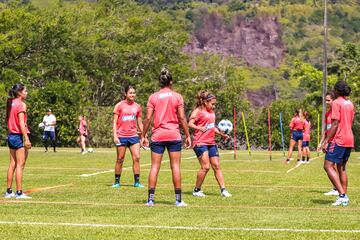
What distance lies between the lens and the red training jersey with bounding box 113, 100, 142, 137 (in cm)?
1744

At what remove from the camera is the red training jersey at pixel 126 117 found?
17.4 m

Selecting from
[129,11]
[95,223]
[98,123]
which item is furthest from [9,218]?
[129,11]

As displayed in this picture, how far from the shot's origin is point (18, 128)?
14.5 meters

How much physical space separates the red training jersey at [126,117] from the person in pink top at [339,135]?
16.3 ft

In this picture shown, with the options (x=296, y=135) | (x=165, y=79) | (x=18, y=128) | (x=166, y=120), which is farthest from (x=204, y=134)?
(x=296, y=135)

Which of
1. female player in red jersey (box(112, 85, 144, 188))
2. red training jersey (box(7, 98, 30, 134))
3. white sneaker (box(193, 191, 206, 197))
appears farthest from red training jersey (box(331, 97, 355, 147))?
red training jersey (box(7, 98, 30, 134))

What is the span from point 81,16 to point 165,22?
7.97 metres

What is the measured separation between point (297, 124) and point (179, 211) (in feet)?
56.3

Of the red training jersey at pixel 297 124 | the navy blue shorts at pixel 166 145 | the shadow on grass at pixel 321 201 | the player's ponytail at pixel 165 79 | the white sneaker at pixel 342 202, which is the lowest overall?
the shadow on grass at pixel 321 201

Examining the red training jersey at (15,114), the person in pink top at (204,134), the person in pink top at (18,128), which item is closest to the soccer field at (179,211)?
the person in pink top at (204,134)

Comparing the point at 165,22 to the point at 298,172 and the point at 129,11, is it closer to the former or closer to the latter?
the point at 129,11

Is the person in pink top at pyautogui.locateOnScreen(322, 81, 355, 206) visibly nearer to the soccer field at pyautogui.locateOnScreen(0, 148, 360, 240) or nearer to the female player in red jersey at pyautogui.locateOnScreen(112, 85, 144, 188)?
the soccer field at pyautogui.locateOnScreen(0, 148, 360, 240)

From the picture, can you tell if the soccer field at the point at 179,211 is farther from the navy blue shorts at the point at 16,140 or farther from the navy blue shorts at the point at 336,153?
the navy blue shorts at the point at 16,140

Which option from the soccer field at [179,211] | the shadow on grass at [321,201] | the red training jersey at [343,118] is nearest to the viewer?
the soccer field at [179,211]
